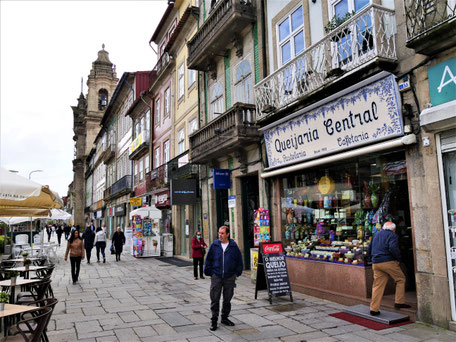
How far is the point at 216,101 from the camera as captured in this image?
1591cm

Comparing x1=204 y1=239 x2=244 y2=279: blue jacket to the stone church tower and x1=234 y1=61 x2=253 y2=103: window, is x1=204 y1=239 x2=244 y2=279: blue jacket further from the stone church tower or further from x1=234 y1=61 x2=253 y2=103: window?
the stone church tower

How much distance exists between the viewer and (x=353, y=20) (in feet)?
25.4

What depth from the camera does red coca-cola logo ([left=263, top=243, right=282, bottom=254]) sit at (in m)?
8.80

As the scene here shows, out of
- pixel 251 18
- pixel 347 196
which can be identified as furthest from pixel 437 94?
pixel 251 18

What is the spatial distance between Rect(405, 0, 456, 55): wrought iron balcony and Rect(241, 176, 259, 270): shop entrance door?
783cm

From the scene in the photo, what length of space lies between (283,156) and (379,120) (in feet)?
11.8

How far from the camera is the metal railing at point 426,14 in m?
6.09

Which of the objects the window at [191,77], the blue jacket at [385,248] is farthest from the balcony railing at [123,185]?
the blue jacket at [385,248]

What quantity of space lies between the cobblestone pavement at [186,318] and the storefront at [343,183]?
823 mm

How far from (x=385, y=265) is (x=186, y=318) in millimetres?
3714

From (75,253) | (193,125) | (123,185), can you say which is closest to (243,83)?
(193,125)

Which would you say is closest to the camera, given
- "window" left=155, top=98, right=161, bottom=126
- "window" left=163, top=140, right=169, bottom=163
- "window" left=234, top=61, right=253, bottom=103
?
"window" left=234, top=61, right=253, bottom=103

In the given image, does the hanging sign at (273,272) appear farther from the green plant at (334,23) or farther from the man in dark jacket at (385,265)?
the green plant at (334,23)

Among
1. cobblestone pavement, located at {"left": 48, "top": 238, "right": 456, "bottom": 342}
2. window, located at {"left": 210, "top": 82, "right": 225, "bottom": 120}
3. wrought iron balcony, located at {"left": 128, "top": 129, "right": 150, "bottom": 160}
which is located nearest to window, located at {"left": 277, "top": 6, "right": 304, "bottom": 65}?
window, located at {"left": 210, "top": 82, "right": 225, "bottom": 120}
